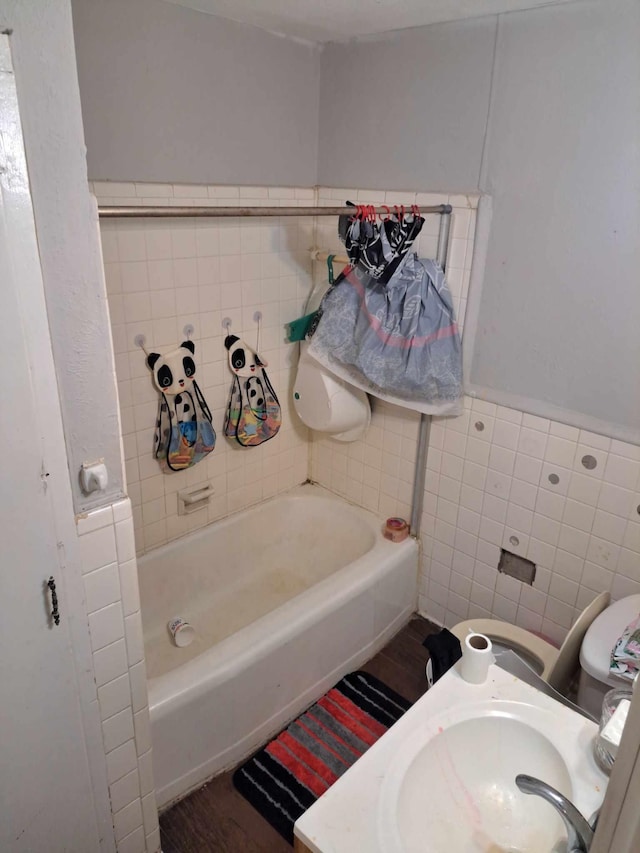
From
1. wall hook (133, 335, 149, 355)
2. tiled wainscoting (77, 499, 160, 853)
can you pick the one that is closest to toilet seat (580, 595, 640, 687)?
tiled wainscoting (77, 499, 160, 853)

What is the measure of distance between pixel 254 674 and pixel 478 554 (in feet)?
3.01

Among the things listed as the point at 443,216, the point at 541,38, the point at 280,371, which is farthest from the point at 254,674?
the point at 541,38

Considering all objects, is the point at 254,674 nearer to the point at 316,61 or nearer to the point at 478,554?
the point at 478,554

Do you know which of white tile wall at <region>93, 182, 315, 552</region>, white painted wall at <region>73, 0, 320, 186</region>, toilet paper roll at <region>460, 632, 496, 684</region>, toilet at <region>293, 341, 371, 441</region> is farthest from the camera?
toilet at <region>293, 341, 371, 441</region>

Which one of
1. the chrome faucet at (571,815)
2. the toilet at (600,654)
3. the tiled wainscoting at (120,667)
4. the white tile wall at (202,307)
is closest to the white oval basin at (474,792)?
the chrome faucet at (571,815)

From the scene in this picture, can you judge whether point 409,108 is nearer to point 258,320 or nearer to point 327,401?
point 258,320

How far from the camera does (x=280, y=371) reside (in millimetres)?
2471

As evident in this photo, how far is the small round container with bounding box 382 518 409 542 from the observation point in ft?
7.64

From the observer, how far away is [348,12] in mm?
1737

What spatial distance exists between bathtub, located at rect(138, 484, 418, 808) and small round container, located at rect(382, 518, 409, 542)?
0.03m

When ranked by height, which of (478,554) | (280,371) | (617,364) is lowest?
(478,554)

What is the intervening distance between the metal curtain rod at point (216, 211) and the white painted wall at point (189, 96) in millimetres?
417

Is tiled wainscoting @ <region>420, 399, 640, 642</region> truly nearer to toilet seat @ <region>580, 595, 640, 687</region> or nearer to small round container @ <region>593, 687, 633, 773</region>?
toilet seat @ <region>580, 595, 640, 687</region>

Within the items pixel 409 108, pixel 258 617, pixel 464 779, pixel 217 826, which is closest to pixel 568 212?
pixel 409 108
